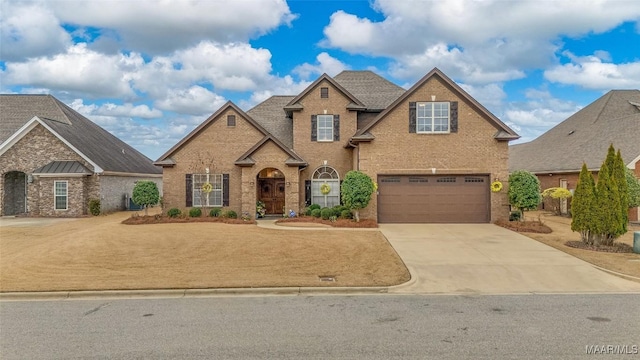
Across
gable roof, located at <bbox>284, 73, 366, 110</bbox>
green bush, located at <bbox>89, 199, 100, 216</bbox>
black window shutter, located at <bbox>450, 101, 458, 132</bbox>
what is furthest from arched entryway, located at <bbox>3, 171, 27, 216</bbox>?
black window shutter, located at <bbox>450, 101, 458, 132</bbox>

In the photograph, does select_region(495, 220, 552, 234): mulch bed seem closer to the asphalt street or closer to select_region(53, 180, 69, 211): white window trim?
the asphalt street

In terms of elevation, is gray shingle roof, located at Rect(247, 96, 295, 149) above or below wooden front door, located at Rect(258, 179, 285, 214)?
above

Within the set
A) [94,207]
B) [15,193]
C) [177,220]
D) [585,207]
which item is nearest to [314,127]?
[177,220]

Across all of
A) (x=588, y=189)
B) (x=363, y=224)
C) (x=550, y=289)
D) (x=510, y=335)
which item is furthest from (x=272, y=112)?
(x=510, y=335)

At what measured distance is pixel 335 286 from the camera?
30.9 ft

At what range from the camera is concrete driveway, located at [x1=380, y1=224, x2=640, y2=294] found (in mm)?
→ 9703

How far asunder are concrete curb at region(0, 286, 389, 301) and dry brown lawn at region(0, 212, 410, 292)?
24cm

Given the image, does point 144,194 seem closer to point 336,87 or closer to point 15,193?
point 15,193

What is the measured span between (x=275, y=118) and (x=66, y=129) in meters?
14.0

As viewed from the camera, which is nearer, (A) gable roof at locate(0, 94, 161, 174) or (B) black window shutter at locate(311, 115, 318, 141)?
(B) black window shutter at locate(311, 115, 318, 141)

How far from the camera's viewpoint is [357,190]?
746 inches

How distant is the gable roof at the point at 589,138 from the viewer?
2378cm

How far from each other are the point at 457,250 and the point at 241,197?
12.8 meters

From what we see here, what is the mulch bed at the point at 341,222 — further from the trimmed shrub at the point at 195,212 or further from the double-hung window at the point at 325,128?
the double-hung window at the point at 325,128
